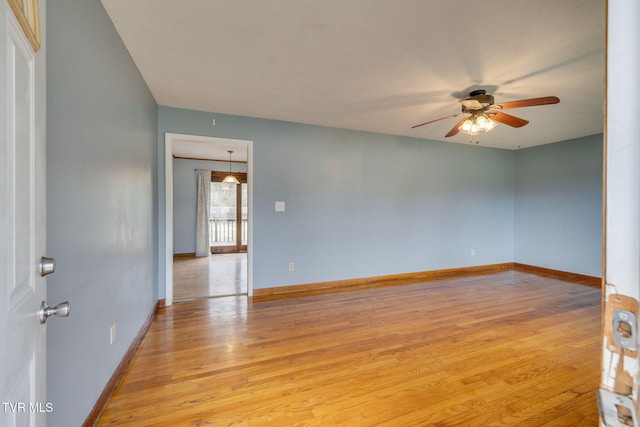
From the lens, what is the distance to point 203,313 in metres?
3.10

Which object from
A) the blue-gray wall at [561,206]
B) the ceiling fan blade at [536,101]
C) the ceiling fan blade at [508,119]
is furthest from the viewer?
the blue-gray wall at [561,206]

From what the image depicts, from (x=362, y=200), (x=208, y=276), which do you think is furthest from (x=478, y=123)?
(x=208, y=276)

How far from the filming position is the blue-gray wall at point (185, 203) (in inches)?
263

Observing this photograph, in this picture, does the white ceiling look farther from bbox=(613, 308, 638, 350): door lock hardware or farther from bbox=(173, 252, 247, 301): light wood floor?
bbox=(173, 252, 247, 301): light wood floor

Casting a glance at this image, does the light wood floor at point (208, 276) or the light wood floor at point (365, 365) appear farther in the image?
the light wood floor at point (208, 276)

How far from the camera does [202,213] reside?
22.5 feet

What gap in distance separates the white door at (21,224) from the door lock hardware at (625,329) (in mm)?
1128

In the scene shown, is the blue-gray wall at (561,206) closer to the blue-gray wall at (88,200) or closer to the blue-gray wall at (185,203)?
the blue-gray wall at (88,200)

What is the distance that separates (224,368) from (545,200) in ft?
19.4

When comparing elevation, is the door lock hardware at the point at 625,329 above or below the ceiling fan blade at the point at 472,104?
below

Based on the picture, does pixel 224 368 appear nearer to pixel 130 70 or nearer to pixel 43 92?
pixel 43 92

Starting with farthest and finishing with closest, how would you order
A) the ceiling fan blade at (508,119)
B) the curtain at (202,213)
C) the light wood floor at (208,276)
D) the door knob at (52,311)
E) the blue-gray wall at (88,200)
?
the curtain at (202,213) → the light wood floor at (208,276) → the ceiling fan blade at (508,119) → the blue-gray wall at (88,200) → the door knob at (52,311)

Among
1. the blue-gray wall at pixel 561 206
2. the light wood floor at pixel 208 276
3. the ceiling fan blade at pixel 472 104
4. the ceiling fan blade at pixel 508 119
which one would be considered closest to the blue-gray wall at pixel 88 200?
the light wood floor at pixel 208 276

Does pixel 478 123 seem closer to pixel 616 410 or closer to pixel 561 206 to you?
pixel 616 410
